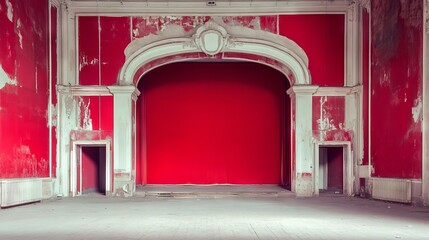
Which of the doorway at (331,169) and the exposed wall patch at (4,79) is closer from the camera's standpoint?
the exposed wall patch at (4,79)

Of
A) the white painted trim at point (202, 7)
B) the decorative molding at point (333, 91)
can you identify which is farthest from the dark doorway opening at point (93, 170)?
the decorative molding at point (333, 91)

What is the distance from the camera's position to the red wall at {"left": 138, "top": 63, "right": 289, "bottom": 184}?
54.2 ft

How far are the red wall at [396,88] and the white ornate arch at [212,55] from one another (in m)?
1.79

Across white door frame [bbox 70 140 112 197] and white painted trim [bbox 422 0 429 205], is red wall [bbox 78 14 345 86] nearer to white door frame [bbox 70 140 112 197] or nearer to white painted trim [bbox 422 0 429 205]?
white door frame [bbox 70 140 112 197]

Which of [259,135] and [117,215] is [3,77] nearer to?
[117,215]

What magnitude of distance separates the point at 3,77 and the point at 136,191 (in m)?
5.11

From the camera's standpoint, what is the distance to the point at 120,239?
623 centimetres

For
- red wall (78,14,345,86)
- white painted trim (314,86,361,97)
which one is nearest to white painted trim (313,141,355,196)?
white painted trim (314,86,361,97)

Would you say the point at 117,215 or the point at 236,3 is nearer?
the point at 117,215

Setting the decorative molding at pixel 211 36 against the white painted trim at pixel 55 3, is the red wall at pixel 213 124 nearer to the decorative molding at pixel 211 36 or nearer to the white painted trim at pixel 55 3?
the decorative molding at pixel 211 36

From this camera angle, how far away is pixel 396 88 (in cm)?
1084

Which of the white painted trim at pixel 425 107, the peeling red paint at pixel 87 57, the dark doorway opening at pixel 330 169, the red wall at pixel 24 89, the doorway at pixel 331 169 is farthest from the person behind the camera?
the dark doorway opening at pixel 330 169

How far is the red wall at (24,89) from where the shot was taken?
9.77 metres

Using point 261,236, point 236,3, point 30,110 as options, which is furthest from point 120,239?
point 236,3
